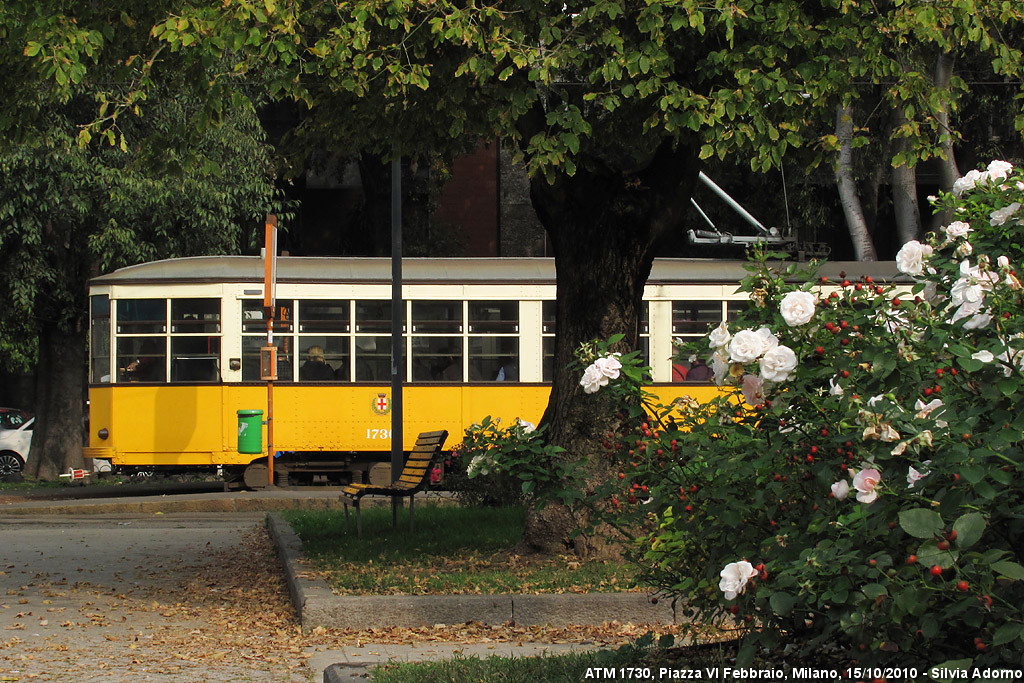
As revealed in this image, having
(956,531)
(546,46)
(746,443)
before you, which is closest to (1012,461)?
(956,531)

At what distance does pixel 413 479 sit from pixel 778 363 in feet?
27.0

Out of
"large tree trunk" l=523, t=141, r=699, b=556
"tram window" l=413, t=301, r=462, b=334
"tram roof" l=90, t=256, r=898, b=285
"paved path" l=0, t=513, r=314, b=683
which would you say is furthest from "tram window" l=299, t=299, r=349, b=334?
"large tree trunk" l=523, t=141, r=699, b=556

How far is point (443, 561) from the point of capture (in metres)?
9.78

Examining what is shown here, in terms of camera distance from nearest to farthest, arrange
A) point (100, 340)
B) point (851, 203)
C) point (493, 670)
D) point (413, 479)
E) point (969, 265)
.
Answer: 1. point (969, 265)
2. point (493, 670)
3. point (413, 479)
4. point (100, 340)
5. point (851, 203)

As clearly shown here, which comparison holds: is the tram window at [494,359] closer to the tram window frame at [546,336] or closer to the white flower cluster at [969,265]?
the tram window frame at [546,336]

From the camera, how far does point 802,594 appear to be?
3605 mm

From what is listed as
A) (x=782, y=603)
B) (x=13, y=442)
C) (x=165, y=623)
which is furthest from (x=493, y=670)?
(x=13, y=442)

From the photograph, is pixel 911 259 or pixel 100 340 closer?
pixel 911 259

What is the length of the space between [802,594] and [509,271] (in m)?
15.9

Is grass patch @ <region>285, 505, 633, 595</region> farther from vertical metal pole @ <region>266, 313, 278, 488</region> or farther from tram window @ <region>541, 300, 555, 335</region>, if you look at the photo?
tram window @ <region>541, 300, 555, 335</region>

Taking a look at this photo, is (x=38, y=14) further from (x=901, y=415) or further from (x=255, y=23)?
(x=901, y=415)

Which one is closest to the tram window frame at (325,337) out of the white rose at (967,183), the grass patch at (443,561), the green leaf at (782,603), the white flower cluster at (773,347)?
the grass patch at (443,561)

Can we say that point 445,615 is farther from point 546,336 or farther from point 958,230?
point 546,336

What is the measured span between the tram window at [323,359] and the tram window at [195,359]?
132cm
